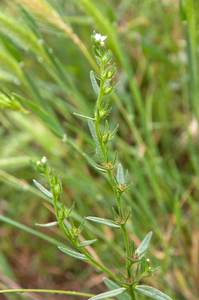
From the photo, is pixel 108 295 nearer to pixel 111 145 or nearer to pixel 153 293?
pixel 153 293

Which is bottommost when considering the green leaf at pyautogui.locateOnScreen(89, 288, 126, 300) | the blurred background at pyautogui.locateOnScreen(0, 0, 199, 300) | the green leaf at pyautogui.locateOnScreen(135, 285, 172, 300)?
the green leaf at pyautogui.locateOnScreen(89, 288, 126, 300)

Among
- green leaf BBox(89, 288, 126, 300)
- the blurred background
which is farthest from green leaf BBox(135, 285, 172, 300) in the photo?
the blurred background

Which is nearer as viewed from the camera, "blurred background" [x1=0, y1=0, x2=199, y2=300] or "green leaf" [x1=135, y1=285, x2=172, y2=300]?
"green leaf" [x1=135, y1=285, x2=172, y2=300]

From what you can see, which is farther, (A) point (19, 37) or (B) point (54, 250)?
(B) point (54, 250)

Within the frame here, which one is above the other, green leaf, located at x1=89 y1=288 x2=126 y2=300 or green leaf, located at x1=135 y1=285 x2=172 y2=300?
green leaf, located at x1=135 y1=285 x2=172 y2=300

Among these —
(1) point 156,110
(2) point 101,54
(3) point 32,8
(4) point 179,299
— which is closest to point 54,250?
(4) point 179,299

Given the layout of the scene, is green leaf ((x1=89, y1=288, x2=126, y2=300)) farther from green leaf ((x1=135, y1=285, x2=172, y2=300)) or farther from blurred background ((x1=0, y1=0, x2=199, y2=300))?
blurred background ((x1=0, y1=0, x2=199, y2=300))

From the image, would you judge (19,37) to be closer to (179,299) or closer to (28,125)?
(28,125)

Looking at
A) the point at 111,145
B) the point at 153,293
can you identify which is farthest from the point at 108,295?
the point at 111,145
